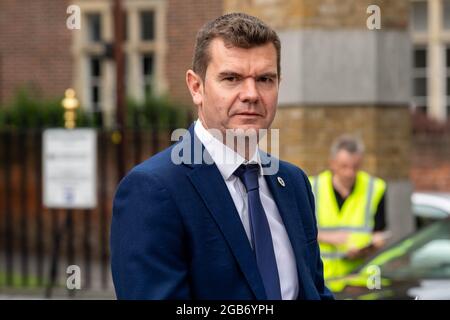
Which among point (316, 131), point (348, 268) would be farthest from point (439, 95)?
point (348, 268)

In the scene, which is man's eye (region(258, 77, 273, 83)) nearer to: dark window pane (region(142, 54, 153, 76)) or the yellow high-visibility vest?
the yellow high-visibility vest

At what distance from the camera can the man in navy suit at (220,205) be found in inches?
101

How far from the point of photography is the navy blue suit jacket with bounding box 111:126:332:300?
8.38ft

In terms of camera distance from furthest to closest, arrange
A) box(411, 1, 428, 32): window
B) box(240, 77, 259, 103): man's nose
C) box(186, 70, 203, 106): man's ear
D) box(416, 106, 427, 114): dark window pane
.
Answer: box(411, 1, 428, 32): window
box(416, 106, 427, 114): dark window pane
box(186, 70, 203, 106): man's ear
box(240, 77, 259, 103): man's nose

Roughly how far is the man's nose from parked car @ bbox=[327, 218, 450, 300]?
287 centimetres

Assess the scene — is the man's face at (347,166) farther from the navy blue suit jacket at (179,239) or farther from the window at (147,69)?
the window at (147,69)

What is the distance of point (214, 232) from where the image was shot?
103 inches

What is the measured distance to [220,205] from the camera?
104 inches

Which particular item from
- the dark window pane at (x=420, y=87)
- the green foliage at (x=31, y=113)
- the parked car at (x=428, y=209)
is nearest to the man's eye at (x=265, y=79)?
the parked car at (x=428, y=209)

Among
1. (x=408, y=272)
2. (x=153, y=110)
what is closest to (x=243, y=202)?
(x=408, y=272)

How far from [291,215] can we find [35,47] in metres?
17.3

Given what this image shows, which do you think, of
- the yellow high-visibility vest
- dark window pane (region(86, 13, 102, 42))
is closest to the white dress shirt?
the yellow high-visibility vest

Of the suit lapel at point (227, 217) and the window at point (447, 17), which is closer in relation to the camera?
the suit lapel at point (227, 217)
